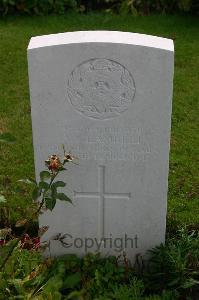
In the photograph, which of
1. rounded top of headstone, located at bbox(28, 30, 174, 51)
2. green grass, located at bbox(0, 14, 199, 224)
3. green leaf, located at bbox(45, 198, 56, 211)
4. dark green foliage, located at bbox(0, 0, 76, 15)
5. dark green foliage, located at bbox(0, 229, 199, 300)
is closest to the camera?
green leaf, located at bbox(45, 198, 56, 211)

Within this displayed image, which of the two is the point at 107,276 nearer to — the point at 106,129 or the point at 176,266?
the point at 176,266

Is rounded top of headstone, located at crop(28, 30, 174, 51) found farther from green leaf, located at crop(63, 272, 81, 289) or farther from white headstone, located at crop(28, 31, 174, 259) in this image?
green leaf, located at crop(63, 272, 81, 289)

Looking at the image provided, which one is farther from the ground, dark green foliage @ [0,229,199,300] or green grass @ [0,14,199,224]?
green grass @ [0,14,199,224]

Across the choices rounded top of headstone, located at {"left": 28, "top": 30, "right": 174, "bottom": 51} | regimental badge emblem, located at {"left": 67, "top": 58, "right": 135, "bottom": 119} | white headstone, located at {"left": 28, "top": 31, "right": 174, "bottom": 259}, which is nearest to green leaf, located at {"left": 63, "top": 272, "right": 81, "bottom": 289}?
white headstone, located at {"left": 28, "top": 31, "right": 174, "bottom": 259}

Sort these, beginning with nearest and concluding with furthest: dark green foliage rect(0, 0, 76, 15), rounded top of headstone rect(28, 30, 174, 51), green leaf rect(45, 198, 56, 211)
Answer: green leaf rect(45, 198, 56, 211), rounded top of headstone rect(28, 30, 174, 51), dark green foliage rect(0, 0, 76, 15)

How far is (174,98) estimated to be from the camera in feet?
19.4

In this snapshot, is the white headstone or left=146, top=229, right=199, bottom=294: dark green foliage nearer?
the white headstone

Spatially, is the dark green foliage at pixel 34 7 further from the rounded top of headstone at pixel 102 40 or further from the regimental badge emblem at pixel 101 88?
the regimental badge emblem at pixel 101 88

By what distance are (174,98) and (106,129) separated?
2.65 metres

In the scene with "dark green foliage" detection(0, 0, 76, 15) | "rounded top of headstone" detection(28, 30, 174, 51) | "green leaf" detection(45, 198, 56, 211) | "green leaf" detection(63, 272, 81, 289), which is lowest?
"green leaf" detection(63, 272, 81, 289)

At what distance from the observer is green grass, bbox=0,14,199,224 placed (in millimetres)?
4523

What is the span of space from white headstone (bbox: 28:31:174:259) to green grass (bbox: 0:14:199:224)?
30cm

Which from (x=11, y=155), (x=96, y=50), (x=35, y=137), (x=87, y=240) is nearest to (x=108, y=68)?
(x=96, y=50)

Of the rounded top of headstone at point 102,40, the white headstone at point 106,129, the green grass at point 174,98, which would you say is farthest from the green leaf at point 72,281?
the rounded top of headstone at point 102,40
